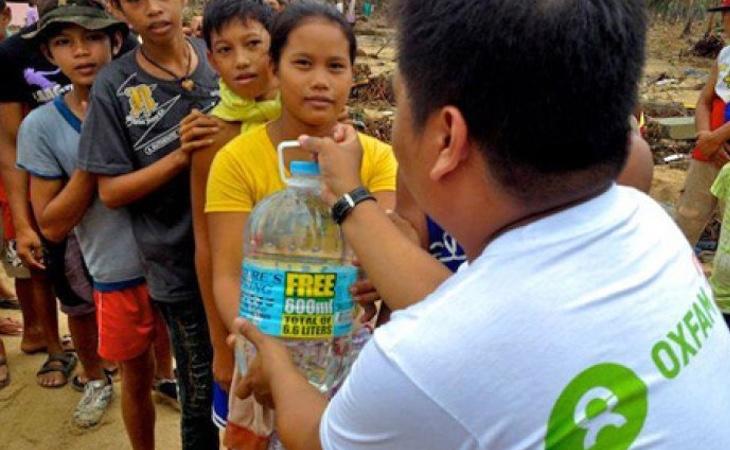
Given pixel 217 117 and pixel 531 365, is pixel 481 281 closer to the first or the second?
pixel 531 365

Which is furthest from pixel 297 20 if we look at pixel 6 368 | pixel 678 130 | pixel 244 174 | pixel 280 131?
pixel 678 130

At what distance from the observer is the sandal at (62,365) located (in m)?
4.19

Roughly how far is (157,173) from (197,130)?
0.29 metres

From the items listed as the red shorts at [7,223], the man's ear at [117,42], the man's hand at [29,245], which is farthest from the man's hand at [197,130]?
the red shorts at [7,223]

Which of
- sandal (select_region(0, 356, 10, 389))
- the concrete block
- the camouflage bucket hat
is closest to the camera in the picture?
the camouflage bucket hat

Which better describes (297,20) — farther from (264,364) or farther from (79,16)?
(79,16)

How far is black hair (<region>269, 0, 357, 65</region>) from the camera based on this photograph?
2.09 m

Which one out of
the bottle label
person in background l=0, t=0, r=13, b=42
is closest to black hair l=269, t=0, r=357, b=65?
the bottle label

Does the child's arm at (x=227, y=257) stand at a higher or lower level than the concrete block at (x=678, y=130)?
higher

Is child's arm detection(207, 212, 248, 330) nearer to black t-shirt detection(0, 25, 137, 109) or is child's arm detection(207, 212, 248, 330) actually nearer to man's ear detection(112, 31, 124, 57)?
man's ear detection(112, 31, 124, 57)

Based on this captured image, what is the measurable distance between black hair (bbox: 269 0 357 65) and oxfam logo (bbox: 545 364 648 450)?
4.66 ft

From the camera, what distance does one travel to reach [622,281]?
1.03 m

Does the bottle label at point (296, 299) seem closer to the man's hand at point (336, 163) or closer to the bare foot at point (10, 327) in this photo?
the man's hand at point (336, 163)

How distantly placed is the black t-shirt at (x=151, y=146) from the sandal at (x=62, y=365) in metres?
1.86
